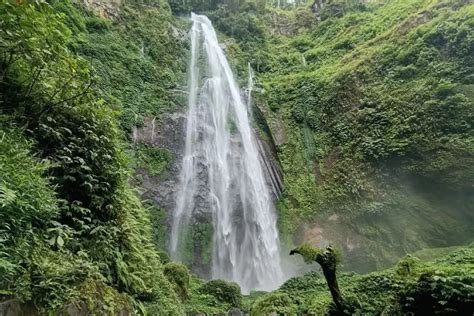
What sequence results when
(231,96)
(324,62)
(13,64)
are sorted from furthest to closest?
(324,62)
(231,96)
(13,64)

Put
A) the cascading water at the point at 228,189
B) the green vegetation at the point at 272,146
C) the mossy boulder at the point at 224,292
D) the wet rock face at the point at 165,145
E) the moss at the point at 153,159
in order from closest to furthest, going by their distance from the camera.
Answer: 1. the green vegetation at the point at 272,146
2. the mossy boulder at the point at 224,292
3. the cascading water at the point at 228,189
4. the wet rock face at the point at 165,145
5. the moss at the point at 153,159

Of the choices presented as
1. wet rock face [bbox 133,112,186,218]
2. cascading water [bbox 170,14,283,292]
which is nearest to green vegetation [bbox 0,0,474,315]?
wet rock face [bbox 133,112,186,218]

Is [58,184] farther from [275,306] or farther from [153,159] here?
[153,159]

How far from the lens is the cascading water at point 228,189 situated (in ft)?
45.8

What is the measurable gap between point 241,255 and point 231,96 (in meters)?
8.59


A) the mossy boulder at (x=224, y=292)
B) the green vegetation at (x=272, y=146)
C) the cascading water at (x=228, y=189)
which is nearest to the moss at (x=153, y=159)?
the green vegetation at (x=272, y=146)

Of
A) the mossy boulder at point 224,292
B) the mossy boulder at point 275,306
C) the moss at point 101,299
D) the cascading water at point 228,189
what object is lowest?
the moss at point 101,299

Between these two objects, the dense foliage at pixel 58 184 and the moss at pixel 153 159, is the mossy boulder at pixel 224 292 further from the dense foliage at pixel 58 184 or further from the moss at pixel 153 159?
the moss at pixel 153 159

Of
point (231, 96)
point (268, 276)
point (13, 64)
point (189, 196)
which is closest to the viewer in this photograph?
point (13, 64)

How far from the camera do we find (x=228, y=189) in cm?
1572

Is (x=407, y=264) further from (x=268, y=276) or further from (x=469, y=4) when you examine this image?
(x=469, y=4)

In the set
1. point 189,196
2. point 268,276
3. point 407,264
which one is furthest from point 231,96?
point 407,264

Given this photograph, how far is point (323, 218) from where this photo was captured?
15633mm

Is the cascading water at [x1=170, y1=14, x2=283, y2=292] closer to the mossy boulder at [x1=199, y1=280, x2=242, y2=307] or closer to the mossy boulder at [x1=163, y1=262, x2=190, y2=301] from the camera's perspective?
the mossy boulder at [x1=199, y1=280, x2=242, y2=307]
